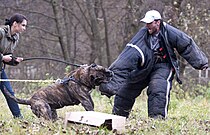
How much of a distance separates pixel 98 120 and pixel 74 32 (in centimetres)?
1869

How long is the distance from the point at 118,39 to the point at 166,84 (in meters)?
15.1

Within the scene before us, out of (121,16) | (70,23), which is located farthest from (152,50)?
(70,23)

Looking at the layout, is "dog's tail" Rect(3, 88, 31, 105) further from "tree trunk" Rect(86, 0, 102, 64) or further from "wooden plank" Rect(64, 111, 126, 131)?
"tree trunk" Rect(86, 0, 102, 64)

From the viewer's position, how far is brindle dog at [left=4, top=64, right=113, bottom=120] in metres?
8.00

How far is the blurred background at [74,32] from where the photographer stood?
2209cm

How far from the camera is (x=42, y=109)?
7.95 m

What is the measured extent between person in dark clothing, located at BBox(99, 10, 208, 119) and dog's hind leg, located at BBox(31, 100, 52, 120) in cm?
123

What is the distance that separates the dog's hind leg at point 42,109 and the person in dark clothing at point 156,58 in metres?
1.23

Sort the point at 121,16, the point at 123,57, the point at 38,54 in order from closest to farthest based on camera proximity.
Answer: the point at 123,57 → the point at 121,16 → the point at 38,54

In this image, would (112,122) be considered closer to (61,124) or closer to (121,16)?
(61,124)

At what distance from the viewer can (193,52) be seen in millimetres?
8867

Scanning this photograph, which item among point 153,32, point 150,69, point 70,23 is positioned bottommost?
point 70,23

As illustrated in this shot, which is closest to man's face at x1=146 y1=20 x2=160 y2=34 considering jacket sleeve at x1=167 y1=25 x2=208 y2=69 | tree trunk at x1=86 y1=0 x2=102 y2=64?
jacket sleeve at x1=167 y1=25 x2=208 y2=69

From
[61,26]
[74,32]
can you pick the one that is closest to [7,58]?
[61,26]
